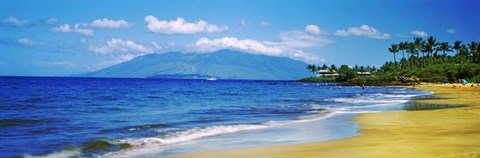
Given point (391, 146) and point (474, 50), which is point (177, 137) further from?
point (474, 50)

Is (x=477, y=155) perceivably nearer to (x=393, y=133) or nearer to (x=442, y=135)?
(x=442, y=135)

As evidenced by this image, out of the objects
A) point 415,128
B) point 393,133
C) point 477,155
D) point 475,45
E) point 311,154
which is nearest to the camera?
point 477,155

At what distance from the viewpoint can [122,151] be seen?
14.1 meters

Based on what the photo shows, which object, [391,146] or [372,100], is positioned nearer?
[391,146]

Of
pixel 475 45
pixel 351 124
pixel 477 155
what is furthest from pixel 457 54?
pixel 477 155

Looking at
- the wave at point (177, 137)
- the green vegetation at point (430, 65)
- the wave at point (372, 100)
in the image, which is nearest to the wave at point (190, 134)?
the wave at point (177, 137)

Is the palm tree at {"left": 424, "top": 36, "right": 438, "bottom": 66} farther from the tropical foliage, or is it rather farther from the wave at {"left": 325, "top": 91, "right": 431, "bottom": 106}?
the wave at {"left": 325, "top": 91, "right": 431, "bottom": 106}

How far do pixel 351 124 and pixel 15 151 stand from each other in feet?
45.7

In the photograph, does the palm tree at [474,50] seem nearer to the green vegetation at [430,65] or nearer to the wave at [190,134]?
the green vegetation at [430,65]

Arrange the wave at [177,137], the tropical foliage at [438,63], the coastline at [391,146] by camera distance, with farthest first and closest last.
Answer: the tropical foliage at [438,63] → the wave at [177,137] → the coastline at [391,146]

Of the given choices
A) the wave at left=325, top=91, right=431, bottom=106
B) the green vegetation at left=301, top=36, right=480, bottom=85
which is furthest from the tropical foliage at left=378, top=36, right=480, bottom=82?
the wave at left=325, top=91, right=431, bottom=106

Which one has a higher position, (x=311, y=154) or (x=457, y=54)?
(x=457, y=54)

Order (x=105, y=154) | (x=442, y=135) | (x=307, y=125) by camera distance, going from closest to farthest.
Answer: (x=105, y=154) < (x=442, y=135) < (x=307, y=125)

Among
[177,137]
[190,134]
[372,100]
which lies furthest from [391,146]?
[372,100]
